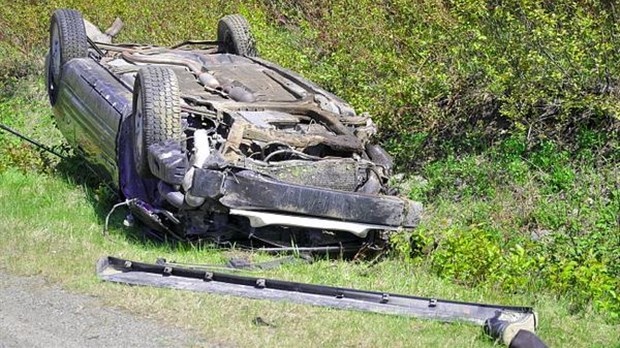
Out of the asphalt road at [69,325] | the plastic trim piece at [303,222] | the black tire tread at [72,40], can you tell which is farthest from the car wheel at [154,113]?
the black tire tread at [72,40]

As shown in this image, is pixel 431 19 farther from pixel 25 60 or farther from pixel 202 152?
pixel 25 60

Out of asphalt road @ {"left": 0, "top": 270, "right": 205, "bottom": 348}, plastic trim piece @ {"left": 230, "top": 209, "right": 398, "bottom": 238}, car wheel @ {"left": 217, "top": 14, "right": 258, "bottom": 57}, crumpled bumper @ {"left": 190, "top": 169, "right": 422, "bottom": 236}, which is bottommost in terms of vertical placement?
asphalt road @ {"left": 0, "top": 270, "right": 205, "bottom": 348}

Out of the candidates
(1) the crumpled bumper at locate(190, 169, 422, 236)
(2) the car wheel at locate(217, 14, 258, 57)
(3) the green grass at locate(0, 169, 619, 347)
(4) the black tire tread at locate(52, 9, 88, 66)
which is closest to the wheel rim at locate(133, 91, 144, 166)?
(3) the green grass at locate(0, 169, 619, 347)

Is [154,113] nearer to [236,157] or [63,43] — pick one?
[236,157]

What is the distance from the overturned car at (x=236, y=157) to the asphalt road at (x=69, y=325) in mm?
1404

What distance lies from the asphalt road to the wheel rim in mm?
1675

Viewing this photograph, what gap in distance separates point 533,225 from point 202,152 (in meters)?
2.99

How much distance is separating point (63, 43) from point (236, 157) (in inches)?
120

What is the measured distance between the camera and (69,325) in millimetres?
5996

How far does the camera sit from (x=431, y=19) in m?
11.7

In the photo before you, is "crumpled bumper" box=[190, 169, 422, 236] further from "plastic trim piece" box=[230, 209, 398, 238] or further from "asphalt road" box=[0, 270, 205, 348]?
"asphalt road" box=[0, 270, 205, 348]

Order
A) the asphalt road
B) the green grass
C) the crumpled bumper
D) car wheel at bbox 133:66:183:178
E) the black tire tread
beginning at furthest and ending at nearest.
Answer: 1. the black tire tread
2. car wheel at bbox 133:66:183:178
3. the crumpled bumper
4. the green grass
5. the asphalt road

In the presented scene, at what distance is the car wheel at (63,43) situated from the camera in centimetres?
1016

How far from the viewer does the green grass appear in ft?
19.9
